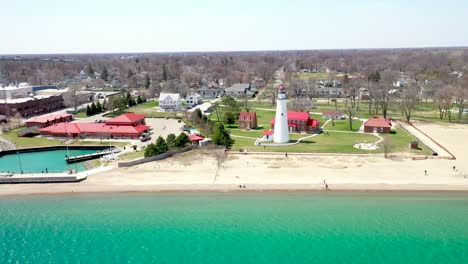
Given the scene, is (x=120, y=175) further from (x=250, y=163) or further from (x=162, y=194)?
(x=250, y=163)

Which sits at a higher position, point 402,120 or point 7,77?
point 7,77

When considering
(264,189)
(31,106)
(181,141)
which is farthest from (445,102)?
(31,106)

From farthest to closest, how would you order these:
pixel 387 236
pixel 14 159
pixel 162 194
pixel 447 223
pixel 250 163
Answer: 1. pixel 14 159
2. pixel 250 163
3. pixel 162 194
4. pixel 447 223
5. pixel 387 236

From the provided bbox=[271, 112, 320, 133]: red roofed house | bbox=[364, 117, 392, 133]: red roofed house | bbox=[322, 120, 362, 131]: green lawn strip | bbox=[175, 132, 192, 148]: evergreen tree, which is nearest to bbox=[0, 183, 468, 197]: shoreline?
bbox=[175, 132, 192, 148]: evergreen tree

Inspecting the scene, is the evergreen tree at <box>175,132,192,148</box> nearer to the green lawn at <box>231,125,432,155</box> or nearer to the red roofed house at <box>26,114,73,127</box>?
the green lawn at <box>231,125,432,155</box>

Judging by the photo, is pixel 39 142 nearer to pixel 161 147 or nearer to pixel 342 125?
pixel 161 147

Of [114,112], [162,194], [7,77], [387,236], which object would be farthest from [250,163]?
[7,77]
